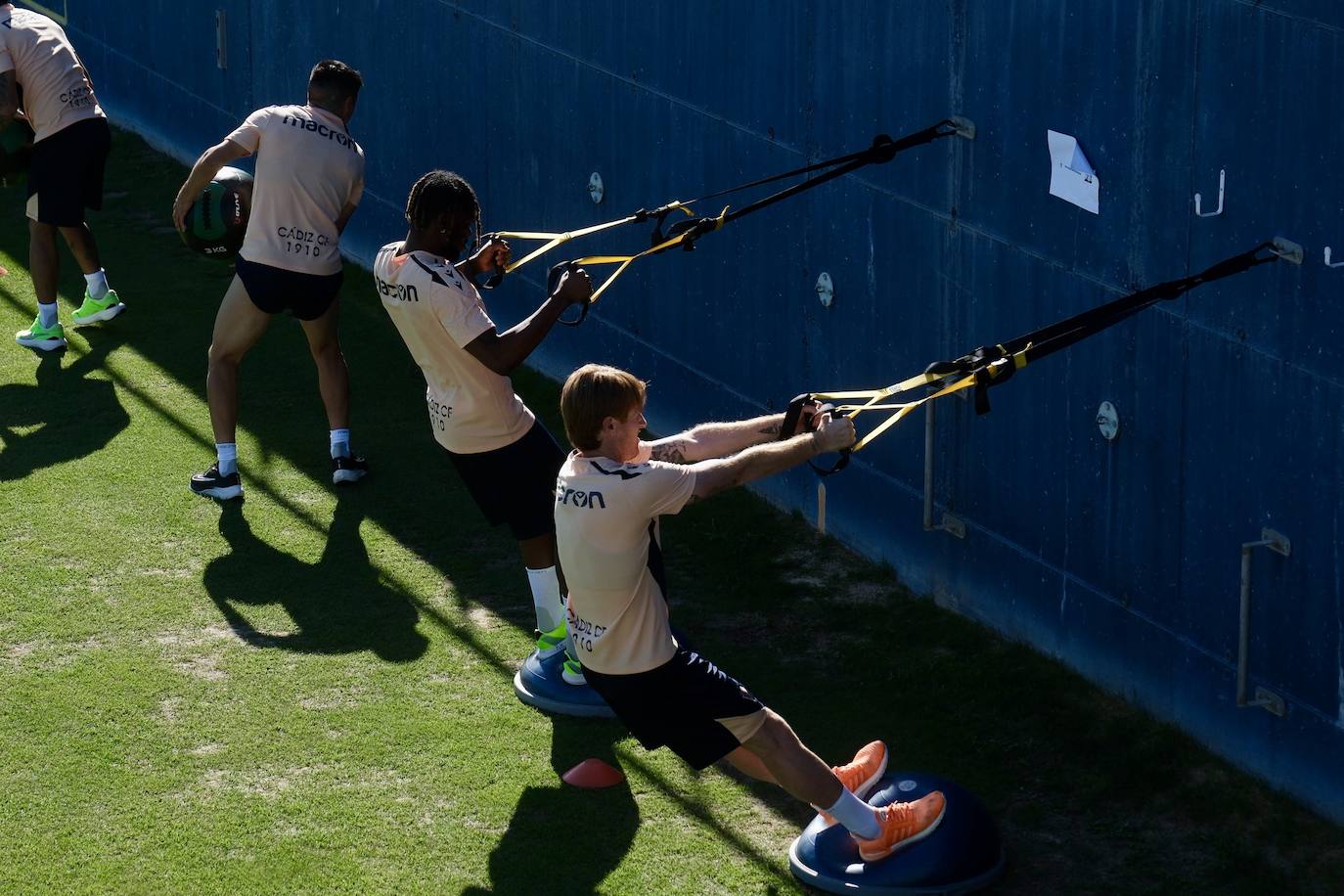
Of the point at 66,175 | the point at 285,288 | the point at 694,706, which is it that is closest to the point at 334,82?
the point at 285,288

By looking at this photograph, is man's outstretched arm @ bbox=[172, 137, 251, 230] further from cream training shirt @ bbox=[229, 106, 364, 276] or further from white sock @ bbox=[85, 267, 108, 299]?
white sock @ bbox=[85, 267, 108, 299]

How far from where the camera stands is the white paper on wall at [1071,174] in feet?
21.4

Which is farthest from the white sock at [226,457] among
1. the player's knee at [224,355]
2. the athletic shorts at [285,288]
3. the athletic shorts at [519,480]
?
the athletic shorts at [519,480]

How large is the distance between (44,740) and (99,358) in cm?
429

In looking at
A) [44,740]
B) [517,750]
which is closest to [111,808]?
[44,740]

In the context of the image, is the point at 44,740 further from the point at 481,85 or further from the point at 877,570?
the point at 481,85

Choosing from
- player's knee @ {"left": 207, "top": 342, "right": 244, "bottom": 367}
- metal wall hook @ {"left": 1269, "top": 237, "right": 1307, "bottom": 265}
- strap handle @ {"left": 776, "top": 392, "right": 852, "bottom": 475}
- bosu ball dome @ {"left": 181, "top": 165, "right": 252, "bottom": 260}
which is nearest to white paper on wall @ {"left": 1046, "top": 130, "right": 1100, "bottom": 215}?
metal wall hook @ {"left": 1269, "top": 237, "right": 1307, "bottom": 265}

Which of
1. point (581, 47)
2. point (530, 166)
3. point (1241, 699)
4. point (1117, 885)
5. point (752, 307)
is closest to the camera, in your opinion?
point (1117, 885)

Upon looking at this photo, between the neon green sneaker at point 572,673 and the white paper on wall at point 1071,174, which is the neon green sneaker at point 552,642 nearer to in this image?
the neon green sneaker at point 572,673

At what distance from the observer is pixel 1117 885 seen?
19.3ft

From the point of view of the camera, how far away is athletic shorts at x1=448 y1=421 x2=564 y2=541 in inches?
279

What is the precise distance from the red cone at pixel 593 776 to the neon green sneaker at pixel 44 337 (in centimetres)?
546

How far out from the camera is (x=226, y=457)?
891 centimetres

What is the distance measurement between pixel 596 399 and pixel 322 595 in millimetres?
2870
